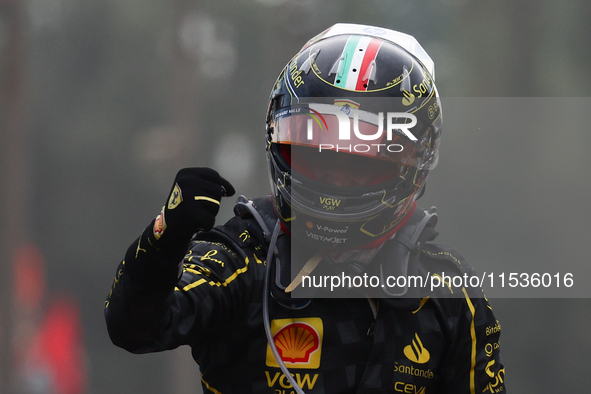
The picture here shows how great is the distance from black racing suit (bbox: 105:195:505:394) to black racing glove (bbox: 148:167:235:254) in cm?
25

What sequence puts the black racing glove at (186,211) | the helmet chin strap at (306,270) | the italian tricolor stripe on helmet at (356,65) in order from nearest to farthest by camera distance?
the black racing glove at (186,211), the helmet chin strap at (306,270), the italian tricolor stripe on helmet at (356,65)

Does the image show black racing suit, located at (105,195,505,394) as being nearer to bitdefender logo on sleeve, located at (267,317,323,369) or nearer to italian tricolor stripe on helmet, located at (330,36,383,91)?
bitdefender logo on sleeve, located at (267,317,323,369)

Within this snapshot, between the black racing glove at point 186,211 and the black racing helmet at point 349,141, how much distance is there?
42 centimetres

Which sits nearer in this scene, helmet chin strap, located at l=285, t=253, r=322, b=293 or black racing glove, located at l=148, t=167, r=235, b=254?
black racing glove, located at l=148, t=167, r=235, b=254

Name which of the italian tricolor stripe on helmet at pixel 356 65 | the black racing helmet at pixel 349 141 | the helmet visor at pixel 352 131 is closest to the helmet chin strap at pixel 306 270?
the black racing helmet at pixel 349 141

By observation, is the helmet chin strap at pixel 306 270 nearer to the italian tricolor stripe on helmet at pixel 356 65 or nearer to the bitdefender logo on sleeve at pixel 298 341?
the bitdefender logo on sleeve at pixel 298 341

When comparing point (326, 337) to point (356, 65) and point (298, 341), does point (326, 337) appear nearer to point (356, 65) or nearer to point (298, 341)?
point (298, 341)

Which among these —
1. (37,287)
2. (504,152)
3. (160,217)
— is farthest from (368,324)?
(37,287)

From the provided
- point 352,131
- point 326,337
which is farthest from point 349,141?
point 326,337

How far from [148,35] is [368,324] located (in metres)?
3.79

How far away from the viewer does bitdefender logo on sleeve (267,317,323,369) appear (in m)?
1.69

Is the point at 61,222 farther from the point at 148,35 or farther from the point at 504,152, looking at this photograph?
the point at 504,152

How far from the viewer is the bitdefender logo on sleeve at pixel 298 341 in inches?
66.6

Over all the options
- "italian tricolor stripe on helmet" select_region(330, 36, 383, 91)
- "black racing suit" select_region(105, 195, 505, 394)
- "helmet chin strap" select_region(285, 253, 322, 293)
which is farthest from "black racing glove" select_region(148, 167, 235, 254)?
"italian tricolor stripe on helmet" select_region(330, 36, 383, 91)
